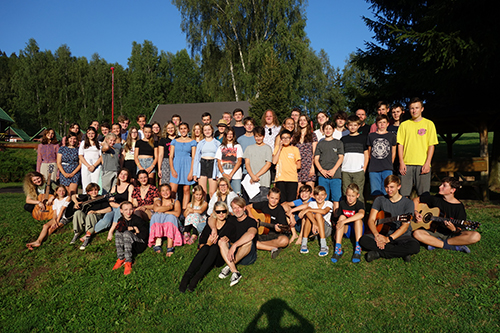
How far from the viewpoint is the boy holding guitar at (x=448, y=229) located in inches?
199

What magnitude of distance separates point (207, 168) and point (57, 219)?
3.32 metres

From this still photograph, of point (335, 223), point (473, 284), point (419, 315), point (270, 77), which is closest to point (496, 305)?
point (473, 284)

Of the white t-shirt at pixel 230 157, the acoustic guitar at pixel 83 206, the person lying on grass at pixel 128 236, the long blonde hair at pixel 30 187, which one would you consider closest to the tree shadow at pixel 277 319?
the person lying on grass at pixel 128 236

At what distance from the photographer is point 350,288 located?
4445 millimetres

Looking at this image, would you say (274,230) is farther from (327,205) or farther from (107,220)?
(107,220)

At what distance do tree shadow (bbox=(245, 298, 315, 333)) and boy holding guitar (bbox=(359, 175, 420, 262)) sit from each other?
1680 mm

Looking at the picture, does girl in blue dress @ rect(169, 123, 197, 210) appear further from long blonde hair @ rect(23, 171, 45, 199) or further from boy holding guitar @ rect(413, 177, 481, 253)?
boy holding guitar @ rect(413, 177, 481, 253)

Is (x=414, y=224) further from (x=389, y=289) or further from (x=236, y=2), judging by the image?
(x=236, y=2)

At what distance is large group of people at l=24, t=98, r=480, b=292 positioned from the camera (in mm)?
5121

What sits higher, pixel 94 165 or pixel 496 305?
pixel 94 165

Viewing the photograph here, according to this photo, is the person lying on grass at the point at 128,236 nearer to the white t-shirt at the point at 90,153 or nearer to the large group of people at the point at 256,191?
the large group of people at the point at 256,191

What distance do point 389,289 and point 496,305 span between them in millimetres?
1214

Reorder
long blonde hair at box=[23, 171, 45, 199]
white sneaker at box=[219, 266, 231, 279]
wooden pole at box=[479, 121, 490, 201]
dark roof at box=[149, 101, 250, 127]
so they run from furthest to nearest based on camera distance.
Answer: dark roof at box=[149, 101, 250, 127] → wooden pole at box=[479, 121, 490, 201] → long blonde hair at box=[23, 171, 45, 199] → white sneaker at box=[219, 266, 231, 279]

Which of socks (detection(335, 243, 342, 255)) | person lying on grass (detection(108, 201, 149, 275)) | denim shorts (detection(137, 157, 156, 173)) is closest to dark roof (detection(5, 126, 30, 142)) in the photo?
denim shorts (detection(137, 157, 156, 173))
